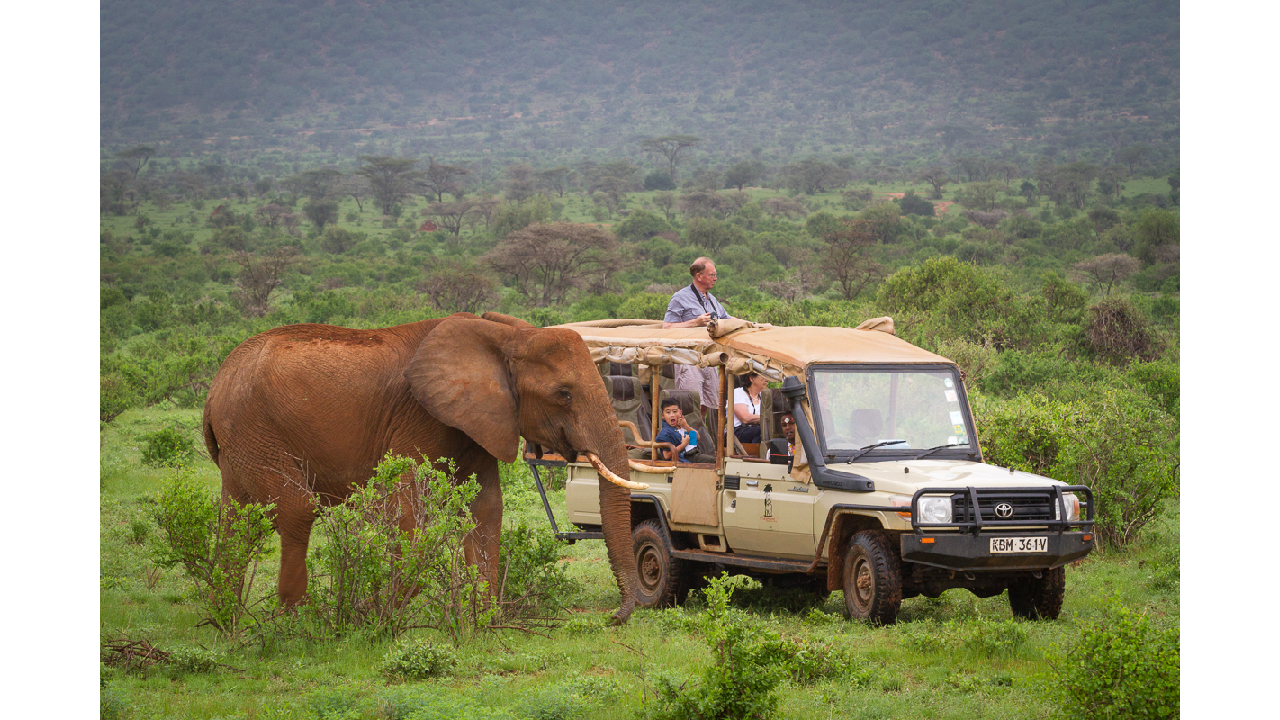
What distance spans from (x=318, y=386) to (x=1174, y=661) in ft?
17.5

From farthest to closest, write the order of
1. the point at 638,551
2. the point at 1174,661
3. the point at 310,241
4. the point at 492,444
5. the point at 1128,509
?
the point at 310,241
the point at 1128,509
the point at 638,551
the point at 492,444
the point at 1174,661

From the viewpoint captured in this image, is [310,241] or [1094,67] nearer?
[310,241]

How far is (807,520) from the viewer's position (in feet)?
27.2

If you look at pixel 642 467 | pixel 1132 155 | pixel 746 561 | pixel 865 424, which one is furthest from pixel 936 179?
pixel 642 467

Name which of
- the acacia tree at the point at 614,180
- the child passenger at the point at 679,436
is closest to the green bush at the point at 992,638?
the child passenger at the point at 679,436

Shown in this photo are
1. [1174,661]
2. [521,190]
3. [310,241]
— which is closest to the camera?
[1174,661]

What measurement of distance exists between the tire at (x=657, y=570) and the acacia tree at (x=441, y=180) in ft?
261

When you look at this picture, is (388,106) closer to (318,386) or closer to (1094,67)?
(1094,67)

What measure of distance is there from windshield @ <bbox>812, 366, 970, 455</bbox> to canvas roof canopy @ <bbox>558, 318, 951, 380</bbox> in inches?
4.8

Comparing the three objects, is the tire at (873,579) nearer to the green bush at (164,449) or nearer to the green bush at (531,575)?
the green bush at (531,575)

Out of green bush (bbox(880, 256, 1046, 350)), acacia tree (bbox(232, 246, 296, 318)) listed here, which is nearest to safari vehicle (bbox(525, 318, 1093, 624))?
green bush (bbox(880, 256, 1046, 350))

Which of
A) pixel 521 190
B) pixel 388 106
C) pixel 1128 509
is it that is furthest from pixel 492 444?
pixel 388 106

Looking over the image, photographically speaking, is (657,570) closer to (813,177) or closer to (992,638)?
(992,638)

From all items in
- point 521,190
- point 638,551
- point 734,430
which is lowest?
point 638,551
